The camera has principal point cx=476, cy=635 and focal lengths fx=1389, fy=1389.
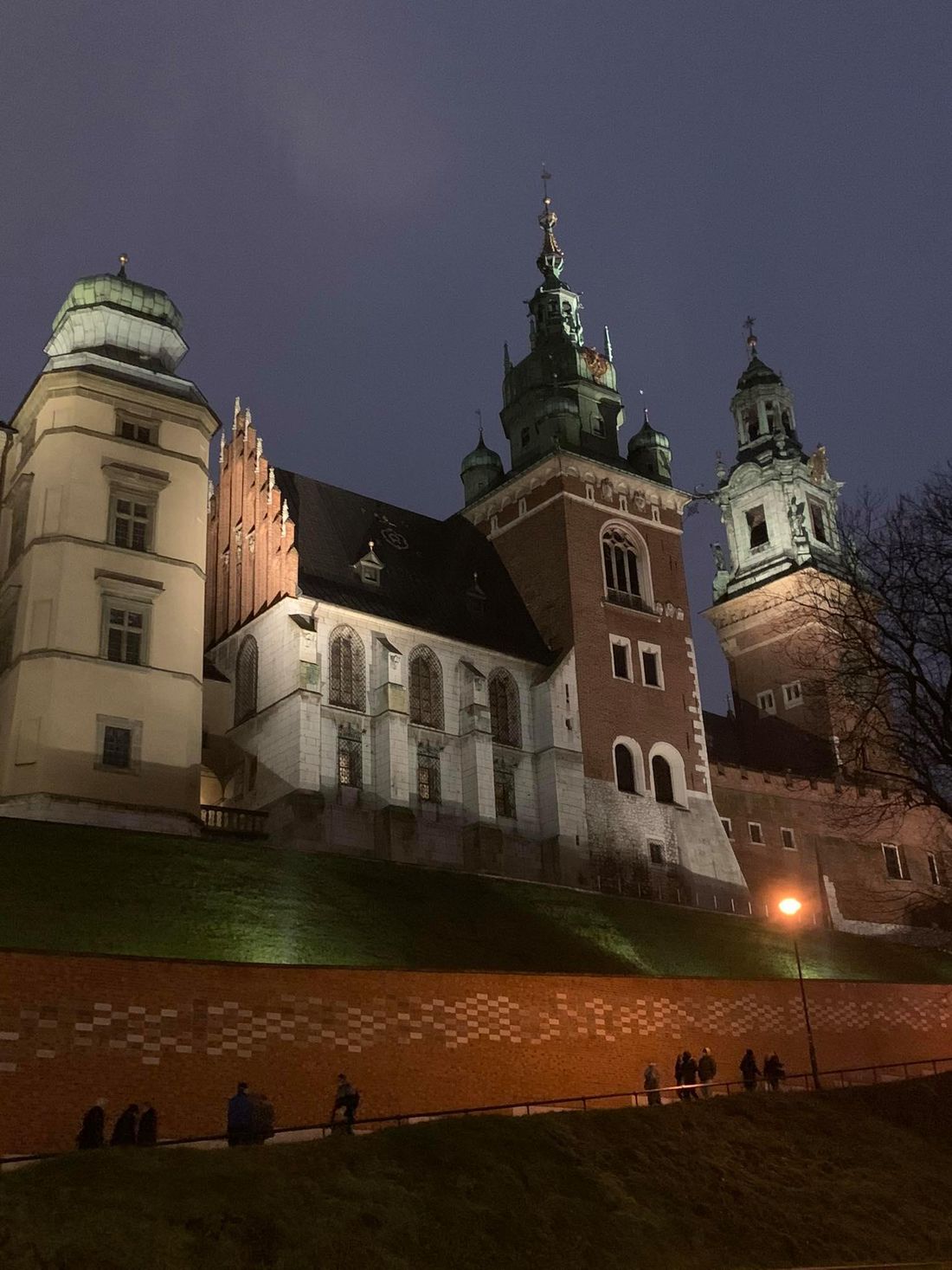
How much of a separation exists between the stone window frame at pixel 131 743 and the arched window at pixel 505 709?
1461cm

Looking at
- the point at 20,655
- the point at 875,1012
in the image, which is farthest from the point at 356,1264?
the point at 20,655

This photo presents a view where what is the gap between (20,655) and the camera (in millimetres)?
38562

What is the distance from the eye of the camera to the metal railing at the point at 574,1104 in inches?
730

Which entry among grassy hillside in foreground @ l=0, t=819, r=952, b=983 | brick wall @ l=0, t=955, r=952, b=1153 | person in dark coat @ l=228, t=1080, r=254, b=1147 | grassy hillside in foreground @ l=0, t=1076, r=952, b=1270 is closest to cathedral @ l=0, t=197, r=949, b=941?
grassy hillside in foreground @ l=0, t=819, r=952, b=983

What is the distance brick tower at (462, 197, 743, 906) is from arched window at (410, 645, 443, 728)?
4533mm

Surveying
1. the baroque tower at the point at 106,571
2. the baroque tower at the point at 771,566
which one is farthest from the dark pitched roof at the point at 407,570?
the baroque tower at the point at 771,566

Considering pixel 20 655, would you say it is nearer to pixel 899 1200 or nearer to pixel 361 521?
pixel 361 521

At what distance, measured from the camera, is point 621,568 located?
56531mm

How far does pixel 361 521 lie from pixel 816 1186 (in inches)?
1444

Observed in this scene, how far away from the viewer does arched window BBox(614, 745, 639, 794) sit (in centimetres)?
5128

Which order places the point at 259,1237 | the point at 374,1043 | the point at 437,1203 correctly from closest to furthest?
the point at 259,1237 < the point at 437,1203 < the point at 374,1043

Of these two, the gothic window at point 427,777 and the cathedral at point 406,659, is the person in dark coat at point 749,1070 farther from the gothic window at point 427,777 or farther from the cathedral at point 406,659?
the gothic window at point 427,777

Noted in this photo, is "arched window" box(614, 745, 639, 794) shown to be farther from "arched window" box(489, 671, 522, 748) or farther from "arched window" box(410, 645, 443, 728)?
"arched window" box(410, 645, 443, 728)

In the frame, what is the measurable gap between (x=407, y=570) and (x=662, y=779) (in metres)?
12.6
